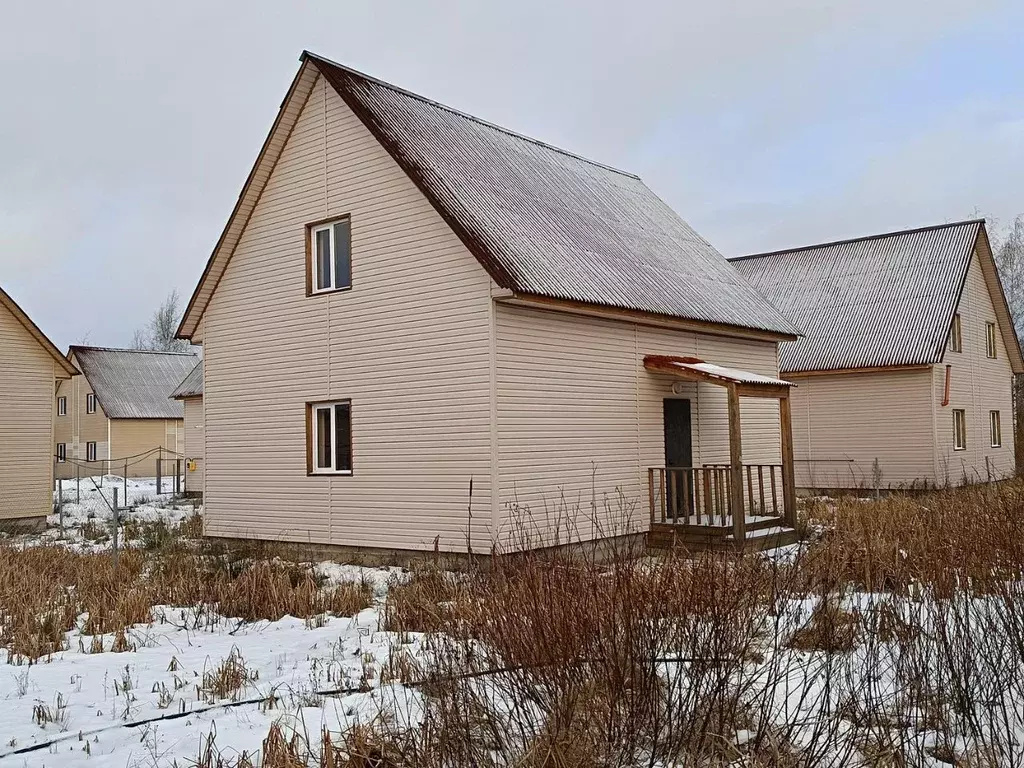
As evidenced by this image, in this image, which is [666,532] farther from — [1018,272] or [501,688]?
[1018,272]

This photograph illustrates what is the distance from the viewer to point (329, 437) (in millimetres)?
15617

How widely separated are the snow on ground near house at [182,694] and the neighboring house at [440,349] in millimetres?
4347

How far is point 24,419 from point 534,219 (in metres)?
13.2

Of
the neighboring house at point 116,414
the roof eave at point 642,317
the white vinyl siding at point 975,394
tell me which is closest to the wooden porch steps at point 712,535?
the roof eave at point 642,317

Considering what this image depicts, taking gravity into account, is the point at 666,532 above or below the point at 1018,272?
below

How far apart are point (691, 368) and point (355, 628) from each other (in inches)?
300

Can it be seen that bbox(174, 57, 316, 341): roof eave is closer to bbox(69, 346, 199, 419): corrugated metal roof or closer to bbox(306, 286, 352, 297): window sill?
bbox(306, 286, 352, 297): window sill

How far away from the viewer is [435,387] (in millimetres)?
14016

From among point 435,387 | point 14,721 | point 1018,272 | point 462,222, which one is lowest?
point 14,721

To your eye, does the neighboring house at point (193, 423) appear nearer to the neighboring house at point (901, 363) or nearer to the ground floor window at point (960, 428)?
the neighboring house at point (901, 363)

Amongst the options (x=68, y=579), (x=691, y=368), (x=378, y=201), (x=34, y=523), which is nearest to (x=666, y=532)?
(x=691, y=368)

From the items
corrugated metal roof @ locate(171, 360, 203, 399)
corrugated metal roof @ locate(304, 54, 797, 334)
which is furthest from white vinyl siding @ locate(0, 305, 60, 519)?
corrugated metal roof @ locate(304, 54, 797, 334)

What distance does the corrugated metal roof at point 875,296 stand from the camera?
24828 millimetres

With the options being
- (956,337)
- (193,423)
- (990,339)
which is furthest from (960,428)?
(193,423)
